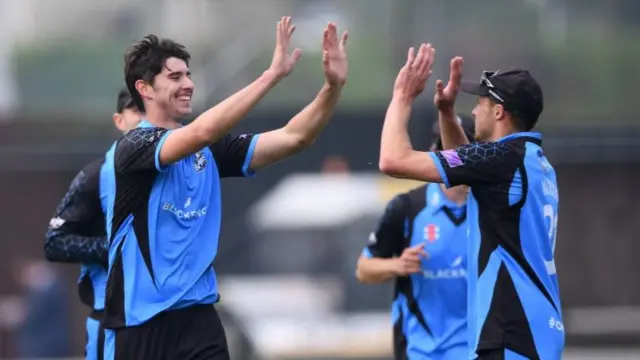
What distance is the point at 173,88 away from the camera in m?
5.83

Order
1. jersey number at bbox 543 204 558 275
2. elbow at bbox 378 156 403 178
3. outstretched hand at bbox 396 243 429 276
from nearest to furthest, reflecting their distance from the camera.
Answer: elbow at bbox 378 156 403 178 < jersey number at bbox 543 204 558 275 < outstretched hand at bbox 396 243 429 276

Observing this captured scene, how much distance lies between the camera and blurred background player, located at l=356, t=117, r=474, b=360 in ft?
23.5

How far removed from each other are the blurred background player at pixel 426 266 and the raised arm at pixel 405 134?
1379 mm

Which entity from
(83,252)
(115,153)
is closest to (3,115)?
(83,252)

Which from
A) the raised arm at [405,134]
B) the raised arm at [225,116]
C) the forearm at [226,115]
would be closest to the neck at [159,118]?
the raised arm at [225,116]

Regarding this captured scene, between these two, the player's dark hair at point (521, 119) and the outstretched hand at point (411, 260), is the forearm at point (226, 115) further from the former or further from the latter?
the outstretched hand at point (411, 260)

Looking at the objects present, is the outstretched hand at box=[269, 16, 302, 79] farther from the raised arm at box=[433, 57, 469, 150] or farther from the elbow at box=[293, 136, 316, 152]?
the raised arm at box=[433, 57, 469, 150]

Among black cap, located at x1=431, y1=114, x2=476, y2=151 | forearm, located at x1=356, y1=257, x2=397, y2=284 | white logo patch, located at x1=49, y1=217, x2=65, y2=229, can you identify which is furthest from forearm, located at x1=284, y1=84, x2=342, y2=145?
white logo patch, located at x1=49, y1=217, x2=65, y2=229

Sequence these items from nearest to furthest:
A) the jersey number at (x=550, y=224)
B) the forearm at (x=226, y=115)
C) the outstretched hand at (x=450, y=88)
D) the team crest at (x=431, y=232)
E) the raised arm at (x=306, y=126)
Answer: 1. the forearm at (x=226, y=115)
2. the jersey number at (x=550, y=224)
3. the raised arm at (x=306, y=126)
4. the outstretched hand at (x=450, y=88)
5. the team crest at (x=431, y=232)

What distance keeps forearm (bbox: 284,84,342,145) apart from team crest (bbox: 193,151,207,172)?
412 millimetres

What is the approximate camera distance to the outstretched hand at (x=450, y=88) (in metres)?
5.95

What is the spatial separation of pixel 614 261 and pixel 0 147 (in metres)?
8.32

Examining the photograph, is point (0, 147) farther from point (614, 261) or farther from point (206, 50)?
point (614, 261)

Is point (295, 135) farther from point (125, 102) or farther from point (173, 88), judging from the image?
point (125, 102)
